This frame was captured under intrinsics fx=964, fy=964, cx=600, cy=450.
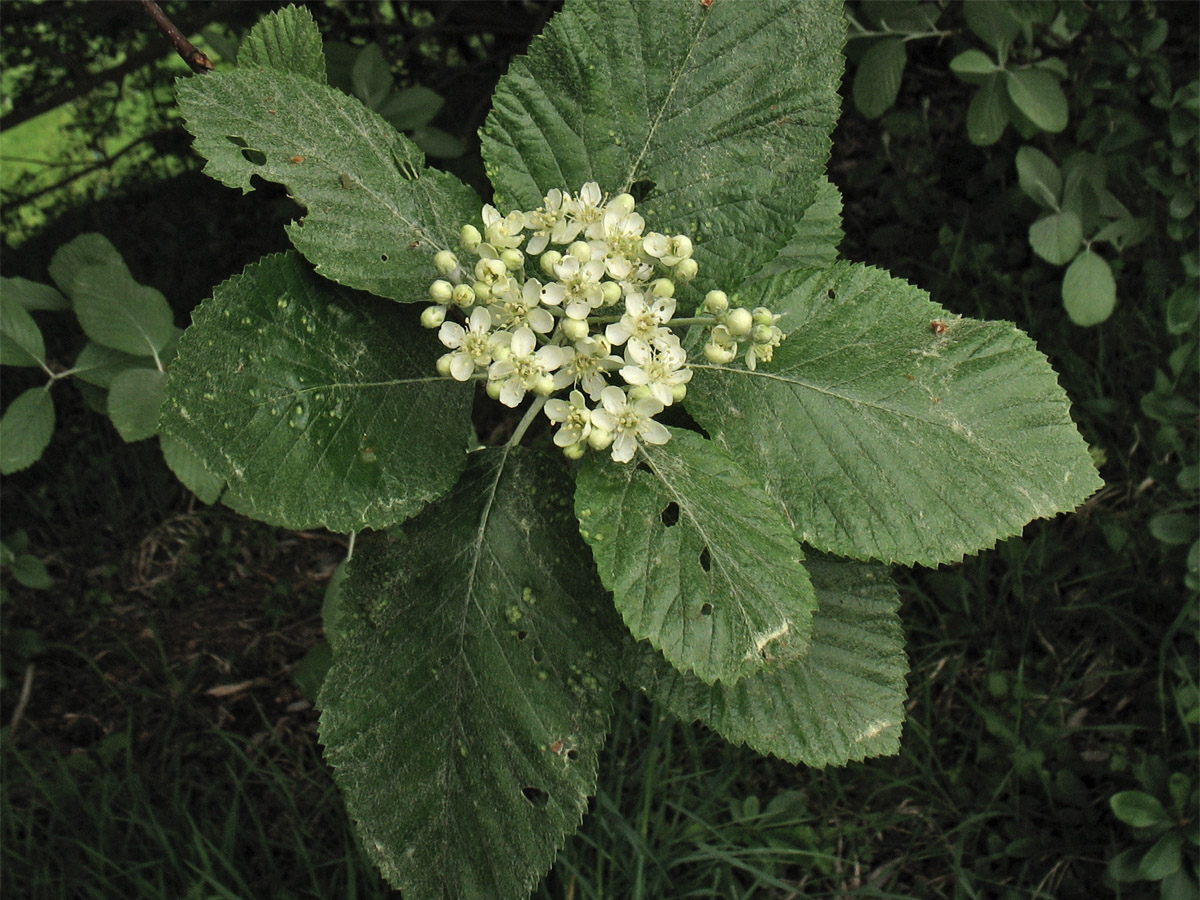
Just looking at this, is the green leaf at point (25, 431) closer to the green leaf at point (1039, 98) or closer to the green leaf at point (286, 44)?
the green leaf at point (286, 44)

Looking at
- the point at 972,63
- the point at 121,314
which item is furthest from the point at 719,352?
the point at 972,63

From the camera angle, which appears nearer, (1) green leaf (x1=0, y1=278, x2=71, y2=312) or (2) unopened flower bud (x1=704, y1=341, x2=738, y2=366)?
(2) unopened flower bud (x1=704, y1=341, x2=738, y2=366)

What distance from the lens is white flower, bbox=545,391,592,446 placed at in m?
1.33

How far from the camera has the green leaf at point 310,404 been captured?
1.30 metres

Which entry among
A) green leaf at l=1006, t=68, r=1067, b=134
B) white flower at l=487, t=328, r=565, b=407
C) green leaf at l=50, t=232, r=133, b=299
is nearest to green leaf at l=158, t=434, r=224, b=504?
green leaf at l=50, t=232, r=133, b=299

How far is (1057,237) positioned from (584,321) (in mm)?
1895

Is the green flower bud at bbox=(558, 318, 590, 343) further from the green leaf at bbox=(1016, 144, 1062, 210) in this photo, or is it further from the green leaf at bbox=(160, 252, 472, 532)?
the green leaf at bbox=(1016, 144, 1062, 210)

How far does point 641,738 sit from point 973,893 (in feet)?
3.09

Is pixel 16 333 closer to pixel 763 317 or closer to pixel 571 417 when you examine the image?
pixel 571 417

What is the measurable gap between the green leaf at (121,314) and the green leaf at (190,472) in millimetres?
269

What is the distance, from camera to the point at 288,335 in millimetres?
1359

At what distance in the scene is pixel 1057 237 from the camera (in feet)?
8.69

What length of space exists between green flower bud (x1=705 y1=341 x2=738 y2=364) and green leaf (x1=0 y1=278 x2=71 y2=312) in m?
1.77

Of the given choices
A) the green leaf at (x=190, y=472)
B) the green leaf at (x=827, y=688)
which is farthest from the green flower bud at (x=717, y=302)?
the green leaf at (x=190, y=472)
